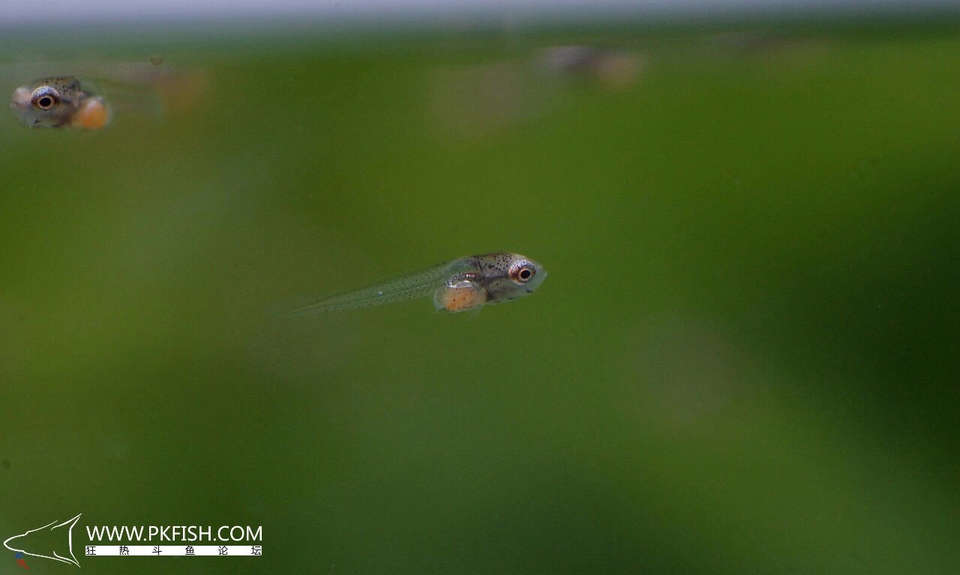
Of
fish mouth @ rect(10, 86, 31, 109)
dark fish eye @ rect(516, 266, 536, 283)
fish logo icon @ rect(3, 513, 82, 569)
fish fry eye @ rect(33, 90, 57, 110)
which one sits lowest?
fish logo icon @ rect(3, 513, 82, 569)

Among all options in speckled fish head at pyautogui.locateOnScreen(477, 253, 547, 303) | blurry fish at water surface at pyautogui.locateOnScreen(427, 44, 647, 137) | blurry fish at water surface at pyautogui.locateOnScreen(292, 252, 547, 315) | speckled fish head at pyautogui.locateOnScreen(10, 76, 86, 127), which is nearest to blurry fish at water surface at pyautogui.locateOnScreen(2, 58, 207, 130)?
speckled fish head at pyautogui.locateOnScreen(10, 76, 86, 127)

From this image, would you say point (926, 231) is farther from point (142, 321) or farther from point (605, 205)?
point (142, 321)

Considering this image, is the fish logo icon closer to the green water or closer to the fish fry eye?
the green water

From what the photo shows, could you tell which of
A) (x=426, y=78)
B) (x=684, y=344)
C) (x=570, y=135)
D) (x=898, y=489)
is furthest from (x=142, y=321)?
(x=898, y=489)

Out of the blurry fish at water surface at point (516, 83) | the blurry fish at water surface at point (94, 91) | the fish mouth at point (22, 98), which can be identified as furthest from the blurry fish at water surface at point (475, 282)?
the fish mouth at point (22, 98)

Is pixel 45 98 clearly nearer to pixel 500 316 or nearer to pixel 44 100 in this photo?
pixel 44 100

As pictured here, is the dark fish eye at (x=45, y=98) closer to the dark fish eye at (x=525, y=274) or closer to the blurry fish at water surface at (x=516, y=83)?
the blurry fish at water surface at (x=516, y=83)

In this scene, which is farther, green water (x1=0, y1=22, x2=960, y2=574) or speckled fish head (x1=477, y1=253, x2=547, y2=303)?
green water (x1=0, y1=22, x2=960, y2=574)
